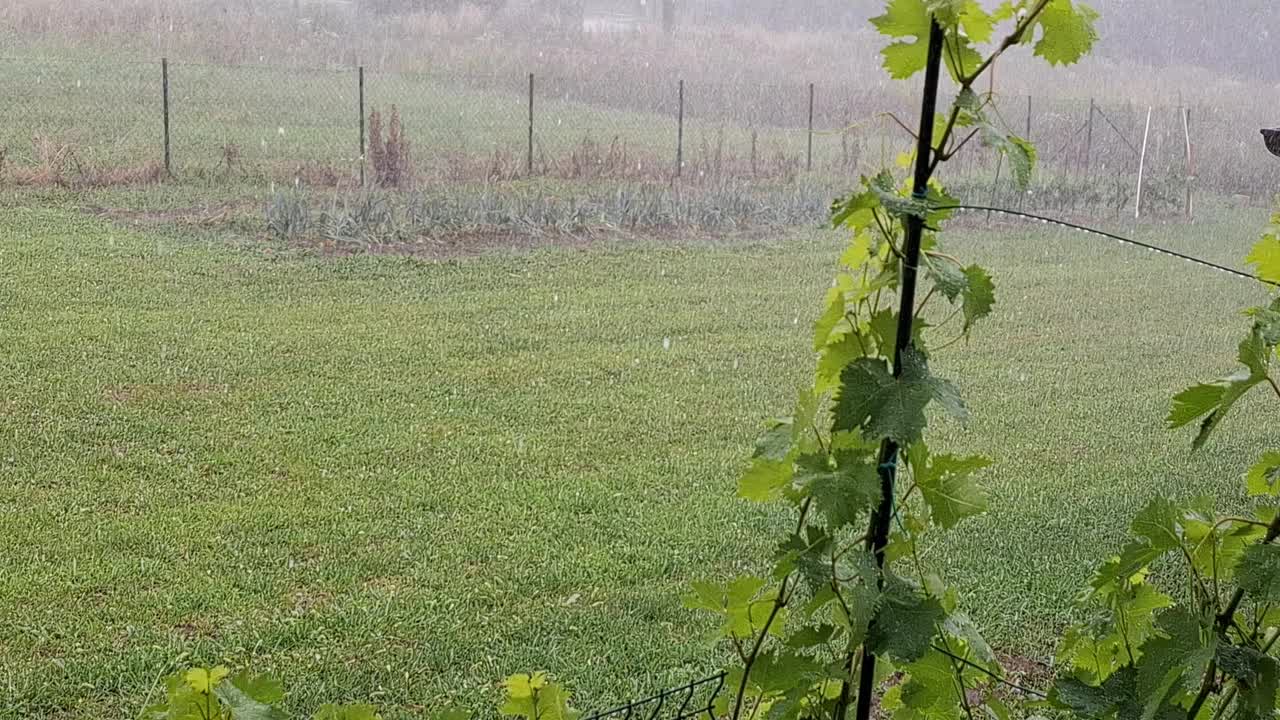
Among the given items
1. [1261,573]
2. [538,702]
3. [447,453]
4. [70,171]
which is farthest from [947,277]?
[70,171]

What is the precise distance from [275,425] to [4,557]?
1.00m

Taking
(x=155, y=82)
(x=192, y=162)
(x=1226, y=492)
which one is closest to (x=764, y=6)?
(x=155, y=82)

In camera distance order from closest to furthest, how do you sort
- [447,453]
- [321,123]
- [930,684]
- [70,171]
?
1. [930,684]
2. [447,453]
3. [70,171]
4. [321,123]

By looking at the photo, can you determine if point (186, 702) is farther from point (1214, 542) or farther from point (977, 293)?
point (1214, 542)

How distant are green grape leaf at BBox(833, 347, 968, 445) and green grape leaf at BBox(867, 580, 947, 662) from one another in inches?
4.2

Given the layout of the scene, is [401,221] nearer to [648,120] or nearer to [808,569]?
[808,569]

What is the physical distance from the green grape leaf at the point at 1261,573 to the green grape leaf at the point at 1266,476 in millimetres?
64

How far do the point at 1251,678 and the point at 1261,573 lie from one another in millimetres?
64

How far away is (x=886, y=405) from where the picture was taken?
719 millimetres

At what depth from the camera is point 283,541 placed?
273 centimetres

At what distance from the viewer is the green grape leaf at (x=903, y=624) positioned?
75 cm

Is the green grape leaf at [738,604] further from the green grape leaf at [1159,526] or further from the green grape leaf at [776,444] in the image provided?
the green grape leaf at [1159,526]

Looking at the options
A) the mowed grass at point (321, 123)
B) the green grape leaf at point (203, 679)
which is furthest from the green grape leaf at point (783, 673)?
the mowed grass at point (321, 123)

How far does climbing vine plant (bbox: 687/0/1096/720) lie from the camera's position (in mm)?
723
